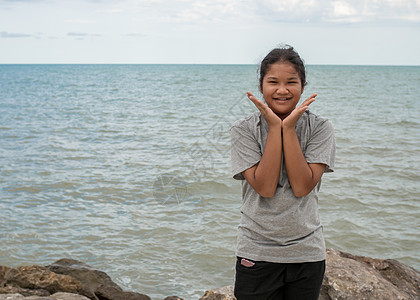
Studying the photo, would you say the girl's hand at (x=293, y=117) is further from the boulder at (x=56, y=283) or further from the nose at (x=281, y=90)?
the boulder at (x=56, y=283)

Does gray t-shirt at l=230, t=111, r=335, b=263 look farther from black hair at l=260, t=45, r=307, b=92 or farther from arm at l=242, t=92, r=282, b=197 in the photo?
black hair at l=260, t=45, r=307, b=92

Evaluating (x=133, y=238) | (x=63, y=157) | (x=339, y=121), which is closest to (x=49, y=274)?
(x=133, y=238)

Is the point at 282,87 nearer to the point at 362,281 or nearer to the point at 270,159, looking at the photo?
the point at 270,159

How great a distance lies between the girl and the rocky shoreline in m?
→ 1.52

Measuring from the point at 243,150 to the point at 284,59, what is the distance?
489 mm

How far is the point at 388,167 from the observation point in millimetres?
10023

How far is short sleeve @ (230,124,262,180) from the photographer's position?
212 centimetres

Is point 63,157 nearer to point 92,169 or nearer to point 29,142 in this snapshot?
point 92,169

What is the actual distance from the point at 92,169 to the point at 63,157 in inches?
64.6

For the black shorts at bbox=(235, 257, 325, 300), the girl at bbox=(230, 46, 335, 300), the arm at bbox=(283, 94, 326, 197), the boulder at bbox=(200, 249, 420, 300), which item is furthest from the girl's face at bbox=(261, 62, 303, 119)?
the boulder at bbox=(200, 249, 420, 300)

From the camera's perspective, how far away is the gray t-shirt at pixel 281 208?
2049mm

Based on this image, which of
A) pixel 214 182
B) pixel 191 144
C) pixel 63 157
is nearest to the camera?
pixel 214 182

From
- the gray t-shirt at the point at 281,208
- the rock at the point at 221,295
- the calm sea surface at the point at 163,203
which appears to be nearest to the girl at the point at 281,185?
the gray t-shirt at the point at 281,208

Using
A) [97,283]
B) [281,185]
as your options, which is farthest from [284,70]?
[97,283]
